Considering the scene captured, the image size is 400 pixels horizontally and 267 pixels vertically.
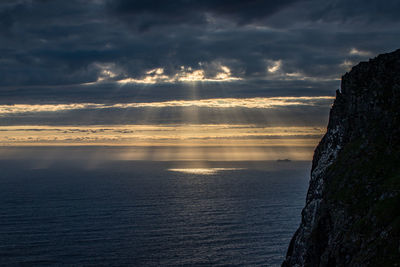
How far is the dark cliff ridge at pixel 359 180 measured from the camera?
34094mm

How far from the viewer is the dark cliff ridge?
3409cm

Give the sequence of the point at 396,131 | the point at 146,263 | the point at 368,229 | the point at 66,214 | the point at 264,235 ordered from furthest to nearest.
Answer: the point at 66,214, the point at 264,235, the point at 146,263, the point at 396,131, the point at 368,229

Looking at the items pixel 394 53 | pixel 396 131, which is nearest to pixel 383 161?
pixel 396 131

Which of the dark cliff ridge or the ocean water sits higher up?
the dark cliff ridge

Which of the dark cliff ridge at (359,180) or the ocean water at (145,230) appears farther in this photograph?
the ocean water at (145,230)

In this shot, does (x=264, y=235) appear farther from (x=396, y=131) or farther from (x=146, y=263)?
(x=396, y=131)

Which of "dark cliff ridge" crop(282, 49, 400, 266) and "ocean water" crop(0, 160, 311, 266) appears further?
"ocean water" crop(0, 160, 311, 266)

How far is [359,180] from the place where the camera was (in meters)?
42.5

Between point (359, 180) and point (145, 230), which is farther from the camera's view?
point (145, 230)

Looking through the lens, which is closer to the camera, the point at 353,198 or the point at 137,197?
the point at 353,198

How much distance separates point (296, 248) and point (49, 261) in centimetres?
5334

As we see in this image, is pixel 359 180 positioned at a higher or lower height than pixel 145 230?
higher

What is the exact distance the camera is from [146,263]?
74.6 metres

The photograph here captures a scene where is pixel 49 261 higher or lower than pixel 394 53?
lower
